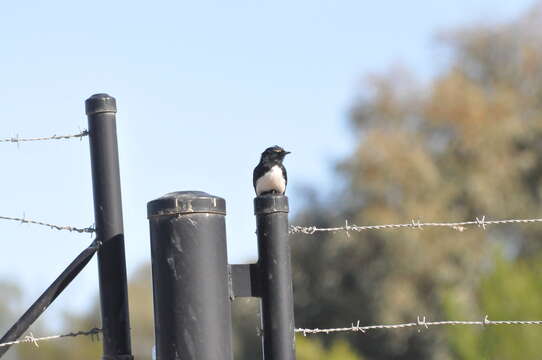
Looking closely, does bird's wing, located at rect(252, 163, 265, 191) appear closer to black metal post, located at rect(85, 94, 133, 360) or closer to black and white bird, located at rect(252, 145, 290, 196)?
black and white bird, located at rect(252, 145, 290, 196)

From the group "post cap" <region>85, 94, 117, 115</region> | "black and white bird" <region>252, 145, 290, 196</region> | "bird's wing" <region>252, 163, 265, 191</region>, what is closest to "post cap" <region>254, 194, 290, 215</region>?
"post cap" <region>85, 94, 117, 115</region>

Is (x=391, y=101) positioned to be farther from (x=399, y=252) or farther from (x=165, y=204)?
(x=165, y=204)

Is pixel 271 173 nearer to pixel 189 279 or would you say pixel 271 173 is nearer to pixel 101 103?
pixel 101 103


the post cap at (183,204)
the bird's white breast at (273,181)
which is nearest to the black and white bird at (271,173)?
the bird's white breast at (273,181)

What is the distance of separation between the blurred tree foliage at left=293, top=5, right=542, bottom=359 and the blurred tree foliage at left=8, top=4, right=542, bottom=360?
32mm

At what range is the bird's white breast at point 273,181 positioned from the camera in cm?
634

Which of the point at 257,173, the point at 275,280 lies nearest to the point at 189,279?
the point at 275,280

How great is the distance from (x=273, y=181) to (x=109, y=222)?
2418mm

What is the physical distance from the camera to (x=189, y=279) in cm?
371

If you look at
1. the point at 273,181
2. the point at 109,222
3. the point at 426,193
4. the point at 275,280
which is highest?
the point at 426,193

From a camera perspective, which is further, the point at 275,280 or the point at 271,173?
the point at 271,173

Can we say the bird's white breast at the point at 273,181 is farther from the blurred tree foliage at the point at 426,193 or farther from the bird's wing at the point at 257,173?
the blurred tree foliage at the point at 426,193

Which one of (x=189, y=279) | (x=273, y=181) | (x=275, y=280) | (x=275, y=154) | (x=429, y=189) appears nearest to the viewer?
(x=189, y=279)

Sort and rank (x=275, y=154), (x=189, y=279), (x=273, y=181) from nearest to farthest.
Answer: (x=189, y=279) → (x=273, y=181) → (x=275, y=154)
